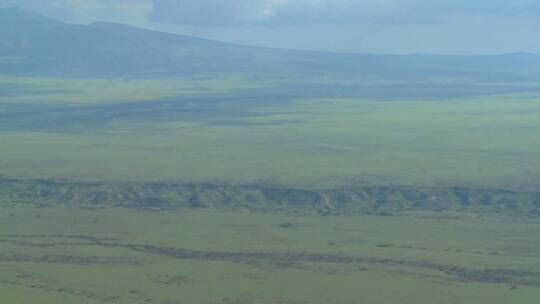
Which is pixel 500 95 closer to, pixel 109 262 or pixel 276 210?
pixel 276 210

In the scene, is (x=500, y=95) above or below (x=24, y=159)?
above

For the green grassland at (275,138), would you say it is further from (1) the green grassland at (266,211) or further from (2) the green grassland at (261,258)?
(2) the green grassland at (261,258)

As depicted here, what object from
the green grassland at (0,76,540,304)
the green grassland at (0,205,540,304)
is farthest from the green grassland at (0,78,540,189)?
the green grassland at (0,205,540,304)

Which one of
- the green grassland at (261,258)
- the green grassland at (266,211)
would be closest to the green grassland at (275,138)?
the green grassland at (266,211)

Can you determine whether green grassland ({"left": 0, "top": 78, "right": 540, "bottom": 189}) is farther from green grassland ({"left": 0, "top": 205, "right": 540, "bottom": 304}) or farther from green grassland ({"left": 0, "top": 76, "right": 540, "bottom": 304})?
green grassland ({"left": 0, "top": 205, "right": 540, "bottom": 304})

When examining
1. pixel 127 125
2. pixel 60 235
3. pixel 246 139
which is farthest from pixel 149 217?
pixel 127 125

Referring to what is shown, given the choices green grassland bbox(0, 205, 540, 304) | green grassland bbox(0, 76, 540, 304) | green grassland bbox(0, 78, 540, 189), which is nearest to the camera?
green grassland bbox(0, 205, 540, 304)

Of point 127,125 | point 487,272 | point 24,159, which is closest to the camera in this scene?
point 487,272
